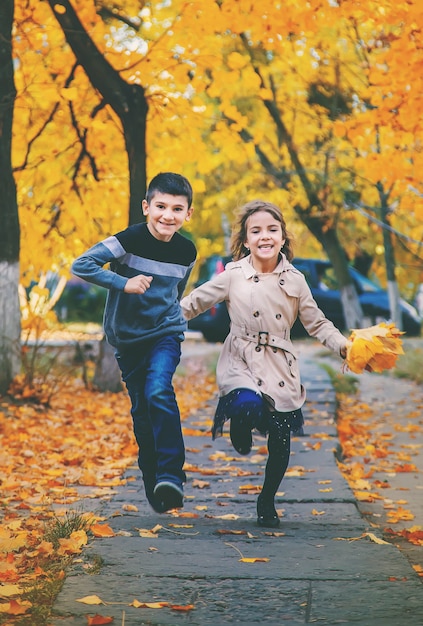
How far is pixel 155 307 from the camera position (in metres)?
4.49

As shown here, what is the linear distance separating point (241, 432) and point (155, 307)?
0.75 meters

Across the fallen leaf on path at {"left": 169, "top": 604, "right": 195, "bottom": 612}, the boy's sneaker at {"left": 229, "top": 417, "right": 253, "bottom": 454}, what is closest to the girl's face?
the boy's sneaker at {"left": 229, "top": 417, "right": 253, "bottom": 454}

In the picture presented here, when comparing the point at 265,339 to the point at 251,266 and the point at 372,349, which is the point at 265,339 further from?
the point at 372,349

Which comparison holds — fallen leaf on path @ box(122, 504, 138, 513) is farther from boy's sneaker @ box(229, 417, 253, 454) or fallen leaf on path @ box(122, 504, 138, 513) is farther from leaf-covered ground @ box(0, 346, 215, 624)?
boy's sneaker @ box(229, 417, 253, 454)

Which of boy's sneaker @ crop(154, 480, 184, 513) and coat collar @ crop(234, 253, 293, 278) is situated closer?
boy's sneaker @ crop(154, 480, 184, 513)

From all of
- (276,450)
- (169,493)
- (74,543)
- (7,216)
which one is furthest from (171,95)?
(74,543)

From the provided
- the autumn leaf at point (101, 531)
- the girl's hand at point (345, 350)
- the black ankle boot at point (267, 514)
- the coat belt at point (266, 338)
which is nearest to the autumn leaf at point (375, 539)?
the black ankle boot at point (267, 514)

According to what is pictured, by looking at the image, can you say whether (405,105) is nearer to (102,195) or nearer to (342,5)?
(342,5)

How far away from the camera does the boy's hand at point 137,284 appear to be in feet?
14.0

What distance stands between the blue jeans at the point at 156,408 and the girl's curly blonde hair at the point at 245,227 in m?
0.68

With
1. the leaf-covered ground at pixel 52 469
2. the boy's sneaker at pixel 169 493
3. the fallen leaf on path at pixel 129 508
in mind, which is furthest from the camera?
the fallen leaf on path at pixel 129 508

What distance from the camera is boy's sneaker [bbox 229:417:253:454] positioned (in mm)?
4610

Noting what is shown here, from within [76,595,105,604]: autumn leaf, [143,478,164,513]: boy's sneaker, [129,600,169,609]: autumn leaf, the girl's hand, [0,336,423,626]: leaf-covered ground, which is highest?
the girl's hand

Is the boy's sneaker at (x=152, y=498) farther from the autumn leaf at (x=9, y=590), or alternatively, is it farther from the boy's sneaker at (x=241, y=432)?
the autumn leaf at (x=9, y=590)
